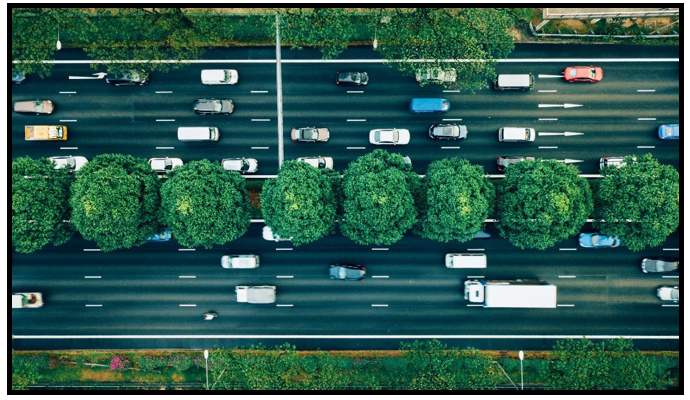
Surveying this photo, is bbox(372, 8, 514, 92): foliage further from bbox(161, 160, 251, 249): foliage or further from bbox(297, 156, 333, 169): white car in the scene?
bbox(161, 160, 251, 249): foliage

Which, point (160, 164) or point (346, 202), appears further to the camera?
point (160, 164)

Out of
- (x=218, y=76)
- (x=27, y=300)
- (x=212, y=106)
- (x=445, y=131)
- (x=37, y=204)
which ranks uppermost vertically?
(x=218, y=76)

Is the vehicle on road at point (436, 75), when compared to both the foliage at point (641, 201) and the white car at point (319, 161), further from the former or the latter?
the foliage at point (641, 201)

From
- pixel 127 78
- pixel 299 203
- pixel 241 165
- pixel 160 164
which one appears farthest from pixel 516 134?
pixel 127 78

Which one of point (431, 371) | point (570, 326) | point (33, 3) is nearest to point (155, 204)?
point (33, 3)

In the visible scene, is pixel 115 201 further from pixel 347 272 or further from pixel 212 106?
pixel 347 272

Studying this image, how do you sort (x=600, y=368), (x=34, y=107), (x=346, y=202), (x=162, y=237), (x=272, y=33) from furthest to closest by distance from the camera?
(x=34, y=107) < (x=162, y=237) < (x=272, y=33) < (x=600, y=368) < (x=346, y=202)

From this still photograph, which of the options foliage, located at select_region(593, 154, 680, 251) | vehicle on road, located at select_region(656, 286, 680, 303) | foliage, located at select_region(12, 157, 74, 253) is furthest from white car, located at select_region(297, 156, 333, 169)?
vehicle on road, located at select_region(656, 286, 680, 303)

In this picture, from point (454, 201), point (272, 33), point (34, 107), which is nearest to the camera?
point (454, 201)
